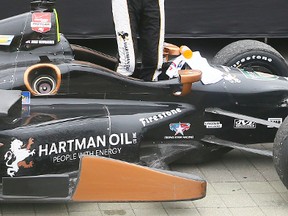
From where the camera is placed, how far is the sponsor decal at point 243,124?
235 inches

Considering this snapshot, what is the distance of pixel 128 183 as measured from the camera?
5070mm

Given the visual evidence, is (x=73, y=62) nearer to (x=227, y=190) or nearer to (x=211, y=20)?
(x=227, y=190)

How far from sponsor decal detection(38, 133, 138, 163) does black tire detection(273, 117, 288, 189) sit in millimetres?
987

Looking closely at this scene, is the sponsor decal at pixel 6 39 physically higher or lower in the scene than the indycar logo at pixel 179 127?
higher

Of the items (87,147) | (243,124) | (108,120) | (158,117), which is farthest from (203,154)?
(87,147)

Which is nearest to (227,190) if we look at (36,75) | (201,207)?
(201,207)

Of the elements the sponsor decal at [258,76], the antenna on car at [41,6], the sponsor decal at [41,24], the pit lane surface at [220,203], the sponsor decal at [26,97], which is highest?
the antenna on car at [41,6]

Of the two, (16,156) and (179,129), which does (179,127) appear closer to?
(179,129)

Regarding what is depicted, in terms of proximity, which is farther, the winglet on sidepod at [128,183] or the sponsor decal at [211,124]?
the sponsor decal at [211,124]

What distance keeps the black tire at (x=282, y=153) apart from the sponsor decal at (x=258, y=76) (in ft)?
2.90

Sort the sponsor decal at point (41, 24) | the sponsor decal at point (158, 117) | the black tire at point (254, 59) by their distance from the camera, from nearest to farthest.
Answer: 1. the sponsor decal at point (158, 117)
2. the sponsor decal at point (41, 24)
3. the black tire at point (254, 59)

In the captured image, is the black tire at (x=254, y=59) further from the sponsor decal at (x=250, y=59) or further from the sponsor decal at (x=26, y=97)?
the sponsor decal at (x=26, y=97)

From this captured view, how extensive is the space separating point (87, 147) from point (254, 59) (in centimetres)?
205

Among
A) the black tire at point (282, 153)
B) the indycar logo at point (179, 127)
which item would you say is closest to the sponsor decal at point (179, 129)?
the indycar logo at point (179, 127)
